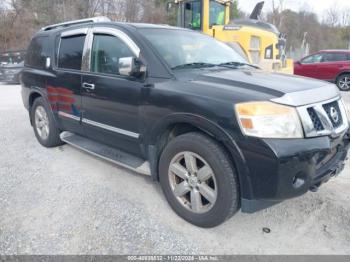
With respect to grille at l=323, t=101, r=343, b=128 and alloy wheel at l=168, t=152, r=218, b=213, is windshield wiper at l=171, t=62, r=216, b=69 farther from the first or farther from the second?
grille at l=323, t=101, r=343, b=128

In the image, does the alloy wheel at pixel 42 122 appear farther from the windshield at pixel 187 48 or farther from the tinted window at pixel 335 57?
the tinted window at pixel 335 57

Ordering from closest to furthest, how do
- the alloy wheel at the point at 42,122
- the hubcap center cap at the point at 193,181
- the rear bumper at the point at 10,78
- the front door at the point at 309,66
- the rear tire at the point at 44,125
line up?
the hubcap center cap at the point at 193,181, the rear tire at the point at 44,125, the alloy wheel at the point at 42,122, the front door at the point at 309,66, the rear bumper at the point at 10,78

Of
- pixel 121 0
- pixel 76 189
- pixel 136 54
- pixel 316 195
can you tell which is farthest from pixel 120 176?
pixel 121 0

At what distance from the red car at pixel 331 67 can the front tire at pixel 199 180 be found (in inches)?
462

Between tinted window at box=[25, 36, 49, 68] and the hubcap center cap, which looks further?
tinted window at box=[25, 36, 49, 68]

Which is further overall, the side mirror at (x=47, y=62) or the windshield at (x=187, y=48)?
the side mirror at (x=47, y=62)

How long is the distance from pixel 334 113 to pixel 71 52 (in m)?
3.32

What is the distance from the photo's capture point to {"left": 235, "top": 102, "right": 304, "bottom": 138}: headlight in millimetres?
2516

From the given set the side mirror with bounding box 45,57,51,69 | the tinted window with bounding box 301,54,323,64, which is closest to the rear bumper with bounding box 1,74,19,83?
the side mirror with bounding box 45,57,51,69

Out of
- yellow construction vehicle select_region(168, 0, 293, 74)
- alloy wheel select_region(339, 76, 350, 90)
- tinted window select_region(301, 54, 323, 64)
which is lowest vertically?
alloy wheel select_region(339, 76, 350, 90)

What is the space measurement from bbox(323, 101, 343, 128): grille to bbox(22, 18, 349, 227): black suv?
13 millimetres

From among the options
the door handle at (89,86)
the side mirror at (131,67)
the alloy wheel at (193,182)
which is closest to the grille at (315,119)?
the alloy wheel at (193,182)

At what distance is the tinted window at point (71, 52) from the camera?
4.23 m

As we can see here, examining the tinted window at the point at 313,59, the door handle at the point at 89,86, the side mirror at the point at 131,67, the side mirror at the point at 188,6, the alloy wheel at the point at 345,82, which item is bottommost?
the alloy wheel at the point at 345,82
